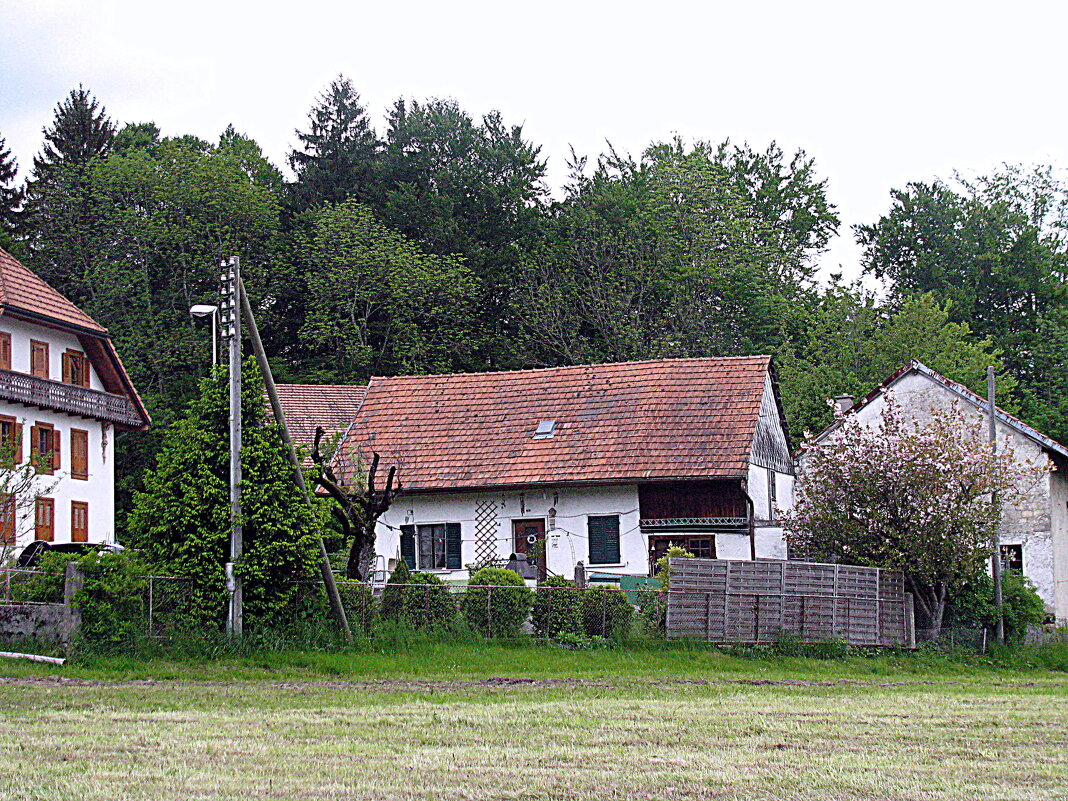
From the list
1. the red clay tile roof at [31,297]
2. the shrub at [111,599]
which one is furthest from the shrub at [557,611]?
the red clay tile roof at [31,297]

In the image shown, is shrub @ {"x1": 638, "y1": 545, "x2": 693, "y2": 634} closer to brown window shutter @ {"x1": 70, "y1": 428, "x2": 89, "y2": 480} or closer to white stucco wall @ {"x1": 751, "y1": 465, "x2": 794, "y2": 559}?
white stucco wall @ {"x1": 751, "y1": 465, "x2": 794, "y2": 559}

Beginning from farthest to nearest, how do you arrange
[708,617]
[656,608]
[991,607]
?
[991,607], [656,608], [708,617]

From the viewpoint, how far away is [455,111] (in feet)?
227

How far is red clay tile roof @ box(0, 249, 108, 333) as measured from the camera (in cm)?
4247

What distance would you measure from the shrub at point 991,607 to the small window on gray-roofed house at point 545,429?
42.8 ft

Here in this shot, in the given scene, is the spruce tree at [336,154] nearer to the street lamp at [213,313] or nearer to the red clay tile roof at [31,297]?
the red clay tile roof at [31,297]

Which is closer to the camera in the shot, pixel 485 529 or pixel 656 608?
pixel 656 608

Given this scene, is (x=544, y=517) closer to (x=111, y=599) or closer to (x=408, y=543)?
(x=408, y=543)

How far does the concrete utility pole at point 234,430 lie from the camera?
23969 millimetres

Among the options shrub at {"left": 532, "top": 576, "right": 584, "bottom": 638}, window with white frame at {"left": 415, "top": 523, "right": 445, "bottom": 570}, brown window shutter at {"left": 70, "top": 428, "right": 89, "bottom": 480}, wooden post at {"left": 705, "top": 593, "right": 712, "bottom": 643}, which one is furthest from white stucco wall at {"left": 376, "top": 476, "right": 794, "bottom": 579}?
brown window shutter at {"left": 70, "top": 428, "right": 89, "bottom": 480}

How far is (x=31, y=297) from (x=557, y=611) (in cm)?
2504

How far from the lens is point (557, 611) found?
26719 millimetres

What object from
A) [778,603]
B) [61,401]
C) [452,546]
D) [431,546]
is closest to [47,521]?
[61,401]

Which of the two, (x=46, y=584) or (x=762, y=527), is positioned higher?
(x=762, y=527)
